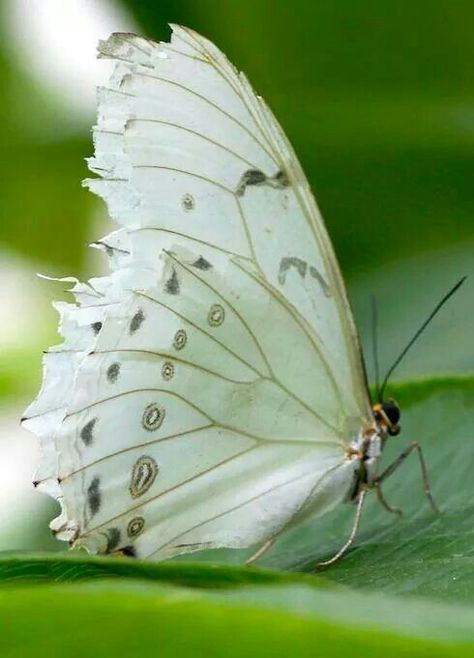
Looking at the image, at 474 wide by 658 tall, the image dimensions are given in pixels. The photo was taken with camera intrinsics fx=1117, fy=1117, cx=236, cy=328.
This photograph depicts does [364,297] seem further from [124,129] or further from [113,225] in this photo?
[124,129]

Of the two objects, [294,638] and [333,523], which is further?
[333,523]

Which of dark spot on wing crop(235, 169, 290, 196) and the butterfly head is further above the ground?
dark spot on wing crop(235, 169, 290, 196)

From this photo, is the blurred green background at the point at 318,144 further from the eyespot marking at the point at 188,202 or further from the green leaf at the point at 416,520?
the eyespot marking at the point at 188,202

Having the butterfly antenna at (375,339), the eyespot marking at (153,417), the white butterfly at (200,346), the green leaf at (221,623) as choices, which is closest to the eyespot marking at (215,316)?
the white butterfly at (200,346)

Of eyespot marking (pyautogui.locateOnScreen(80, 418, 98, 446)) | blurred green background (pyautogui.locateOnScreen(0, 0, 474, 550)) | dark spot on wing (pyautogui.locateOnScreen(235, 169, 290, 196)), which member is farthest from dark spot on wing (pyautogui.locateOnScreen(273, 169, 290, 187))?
blurred green background (pyautogui.locateOnScreen(0, 0, 474, 550))

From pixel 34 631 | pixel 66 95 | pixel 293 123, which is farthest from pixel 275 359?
pixel 66 95

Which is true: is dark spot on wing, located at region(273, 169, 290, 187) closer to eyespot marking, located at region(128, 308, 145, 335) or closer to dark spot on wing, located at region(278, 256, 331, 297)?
dark spot on wing, located at region(278, 256, 331, 297)

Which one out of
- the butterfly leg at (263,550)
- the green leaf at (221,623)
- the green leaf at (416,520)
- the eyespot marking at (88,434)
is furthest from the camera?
the butterfly leg at (263,550)
